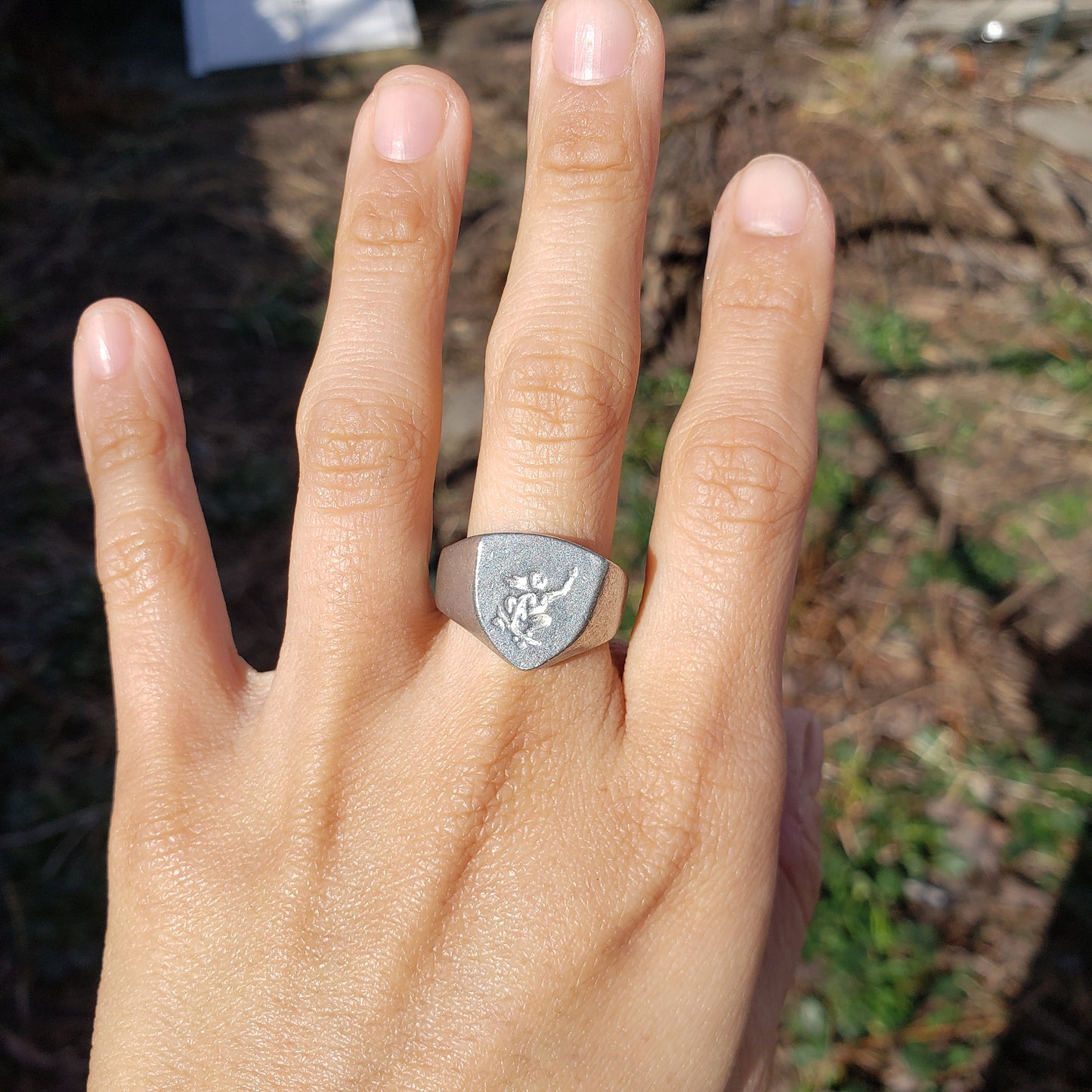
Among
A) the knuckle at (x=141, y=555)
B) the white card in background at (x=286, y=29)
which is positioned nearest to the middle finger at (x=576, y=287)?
the knuckle at (x=141, y=555)

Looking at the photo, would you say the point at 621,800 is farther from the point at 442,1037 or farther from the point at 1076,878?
the point at 1076,878

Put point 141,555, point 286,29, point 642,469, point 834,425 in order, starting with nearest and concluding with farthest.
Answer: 1. point 141,555
2. point 642,469
3. point 834,425
4. point 286,29

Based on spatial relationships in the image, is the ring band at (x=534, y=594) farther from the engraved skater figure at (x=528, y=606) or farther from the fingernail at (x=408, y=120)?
the fingernail at (x=408, y=120)

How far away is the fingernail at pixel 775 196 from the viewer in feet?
4.96

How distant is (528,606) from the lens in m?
1.35

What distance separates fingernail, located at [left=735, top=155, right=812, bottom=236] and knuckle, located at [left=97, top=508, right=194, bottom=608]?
118cm

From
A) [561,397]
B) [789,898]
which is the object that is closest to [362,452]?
[561,397]

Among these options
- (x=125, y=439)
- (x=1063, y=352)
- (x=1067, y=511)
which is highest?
(x=125, y=439)

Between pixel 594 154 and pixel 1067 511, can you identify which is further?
pixel 1067 511

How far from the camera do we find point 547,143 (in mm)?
1523

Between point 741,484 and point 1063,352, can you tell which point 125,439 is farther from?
point 1063,352

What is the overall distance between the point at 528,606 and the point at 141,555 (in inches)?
29.9

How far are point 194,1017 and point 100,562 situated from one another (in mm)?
812

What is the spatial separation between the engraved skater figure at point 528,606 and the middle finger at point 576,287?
0.38 feet
